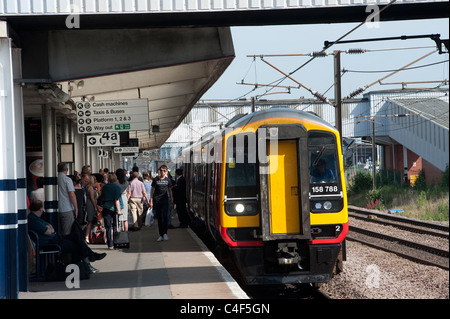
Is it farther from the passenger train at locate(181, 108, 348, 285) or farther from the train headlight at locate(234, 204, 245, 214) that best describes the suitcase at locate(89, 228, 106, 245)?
the train headlight at locate(234, 204, 245, 214)

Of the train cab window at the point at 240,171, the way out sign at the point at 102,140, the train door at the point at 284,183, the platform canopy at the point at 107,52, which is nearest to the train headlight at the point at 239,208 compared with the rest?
the train cab window at the point at 240,171

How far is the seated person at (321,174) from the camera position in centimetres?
1123

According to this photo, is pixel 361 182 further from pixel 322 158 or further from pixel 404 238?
pixel 322 158

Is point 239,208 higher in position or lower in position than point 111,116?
lower

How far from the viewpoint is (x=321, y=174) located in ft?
37.0

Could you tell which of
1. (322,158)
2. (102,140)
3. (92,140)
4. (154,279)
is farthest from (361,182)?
(154,279)

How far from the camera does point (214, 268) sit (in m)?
11.6

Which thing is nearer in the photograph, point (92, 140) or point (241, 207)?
point (241, 207)

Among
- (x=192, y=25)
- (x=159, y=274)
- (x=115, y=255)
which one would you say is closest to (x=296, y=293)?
(x=159, y=274)

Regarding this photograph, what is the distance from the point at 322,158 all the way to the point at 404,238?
9.83 meters

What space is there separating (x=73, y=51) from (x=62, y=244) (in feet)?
9.73

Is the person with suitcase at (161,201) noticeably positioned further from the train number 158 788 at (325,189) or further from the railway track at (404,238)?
the train number 158 788 at (325,189)

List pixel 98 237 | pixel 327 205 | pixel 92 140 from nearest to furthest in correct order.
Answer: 1. pixel 327 205
2. pixel 98 237
3. pixel 92 140

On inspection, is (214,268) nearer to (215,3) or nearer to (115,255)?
(115,255)
